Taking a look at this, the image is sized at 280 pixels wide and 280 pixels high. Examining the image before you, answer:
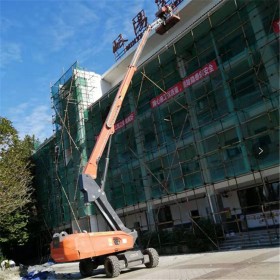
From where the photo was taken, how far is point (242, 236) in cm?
1550

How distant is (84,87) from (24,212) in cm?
1144

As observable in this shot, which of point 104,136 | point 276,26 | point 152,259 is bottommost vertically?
point 152,259

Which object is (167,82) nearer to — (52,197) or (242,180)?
(242,180)

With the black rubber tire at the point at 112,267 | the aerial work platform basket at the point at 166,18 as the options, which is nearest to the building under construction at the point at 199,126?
the aerial work platform basket at the point at 166,18

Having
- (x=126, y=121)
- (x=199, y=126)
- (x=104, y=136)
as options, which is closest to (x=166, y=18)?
(x=199, y=126)

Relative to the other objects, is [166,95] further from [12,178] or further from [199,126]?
[12,178]

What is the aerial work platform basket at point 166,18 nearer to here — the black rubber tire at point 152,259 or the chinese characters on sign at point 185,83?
the chinese characters on sign at point 185,83

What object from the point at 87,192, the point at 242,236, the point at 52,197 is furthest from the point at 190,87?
the point at 52,197

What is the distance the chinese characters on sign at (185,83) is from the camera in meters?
17.3

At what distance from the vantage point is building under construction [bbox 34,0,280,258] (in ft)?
50.1

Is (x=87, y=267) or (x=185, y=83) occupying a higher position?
(x=185, y=83)

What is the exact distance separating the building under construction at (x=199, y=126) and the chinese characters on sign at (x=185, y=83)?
5 centimetres

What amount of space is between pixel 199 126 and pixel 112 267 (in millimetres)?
8934

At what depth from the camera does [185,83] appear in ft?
60.5
